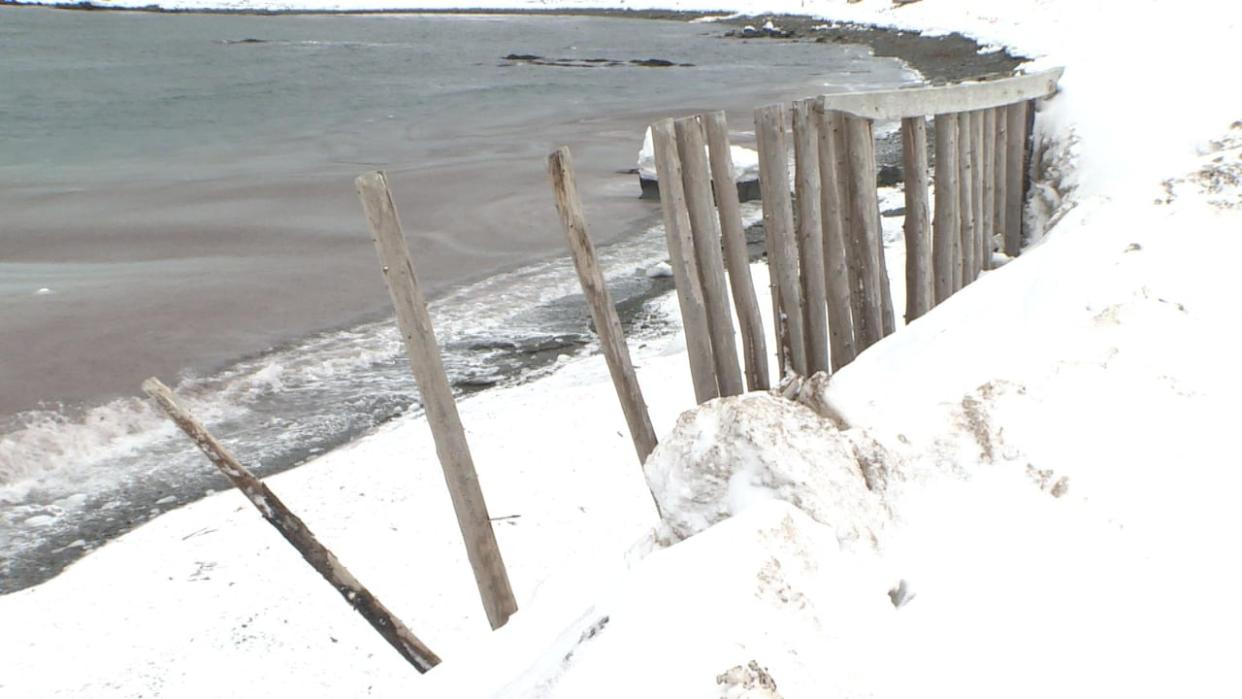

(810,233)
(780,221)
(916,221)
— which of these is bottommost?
(916,221)

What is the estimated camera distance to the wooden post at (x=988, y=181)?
5.55 metres

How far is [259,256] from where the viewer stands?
10867mm

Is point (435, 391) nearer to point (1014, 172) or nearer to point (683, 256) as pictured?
point (683, 256)

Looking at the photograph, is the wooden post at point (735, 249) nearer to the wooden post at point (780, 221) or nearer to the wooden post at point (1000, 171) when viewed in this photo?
the wooden post at point (780, 221)

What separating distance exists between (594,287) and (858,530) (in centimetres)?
126

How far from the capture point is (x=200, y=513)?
535 cm

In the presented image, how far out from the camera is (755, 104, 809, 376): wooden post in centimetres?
381

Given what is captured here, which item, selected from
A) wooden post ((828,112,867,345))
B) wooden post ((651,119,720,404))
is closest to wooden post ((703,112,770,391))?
wooden post ((651,119,720,404))

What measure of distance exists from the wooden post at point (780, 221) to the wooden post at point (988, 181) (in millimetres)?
2085

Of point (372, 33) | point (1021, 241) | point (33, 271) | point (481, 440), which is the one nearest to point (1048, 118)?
point (1021, 241)

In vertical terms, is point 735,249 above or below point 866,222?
above

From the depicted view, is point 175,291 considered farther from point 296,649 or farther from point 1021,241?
point 1021,241

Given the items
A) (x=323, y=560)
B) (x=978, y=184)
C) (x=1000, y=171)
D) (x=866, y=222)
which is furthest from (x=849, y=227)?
(x=323, y=560)

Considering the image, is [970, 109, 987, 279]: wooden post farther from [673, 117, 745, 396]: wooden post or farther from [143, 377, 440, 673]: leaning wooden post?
[143, 377, 440, 673]: leaning wooden post
